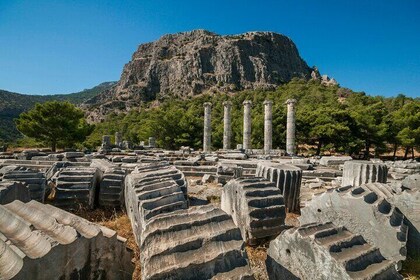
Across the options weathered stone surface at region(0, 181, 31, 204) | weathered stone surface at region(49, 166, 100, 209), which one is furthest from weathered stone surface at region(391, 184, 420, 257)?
weathered stone surface at region(0, 181, 31, 204)

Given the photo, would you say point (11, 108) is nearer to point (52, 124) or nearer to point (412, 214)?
point (52, 124)

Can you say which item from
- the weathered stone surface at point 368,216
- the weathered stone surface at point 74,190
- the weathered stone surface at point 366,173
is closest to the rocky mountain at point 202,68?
the weathered stone surface at point 366,173

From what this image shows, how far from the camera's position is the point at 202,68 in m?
113

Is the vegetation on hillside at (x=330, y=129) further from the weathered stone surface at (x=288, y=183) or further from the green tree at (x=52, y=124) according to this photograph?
the weathered stone surface at (x=288, y=183)

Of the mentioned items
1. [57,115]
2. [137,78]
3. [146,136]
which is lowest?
[146,136]

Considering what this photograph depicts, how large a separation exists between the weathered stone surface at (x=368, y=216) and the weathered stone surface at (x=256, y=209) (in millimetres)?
633

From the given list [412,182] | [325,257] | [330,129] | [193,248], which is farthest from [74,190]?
[330,129]

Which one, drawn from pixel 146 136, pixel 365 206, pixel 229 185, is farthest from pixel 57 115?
pixel 365 206

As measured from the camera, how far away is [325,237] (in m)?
2.66

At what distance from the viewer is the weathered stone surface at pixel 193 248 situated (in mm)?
2246

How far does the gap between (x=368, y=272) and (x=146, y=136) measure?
4202 centimetres

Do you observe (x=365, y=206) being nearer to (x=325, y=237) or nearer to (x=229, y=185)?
(x=325, y=237)

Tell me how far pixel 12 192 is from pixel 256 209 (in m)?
4.35

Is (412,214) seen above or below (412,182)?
above
